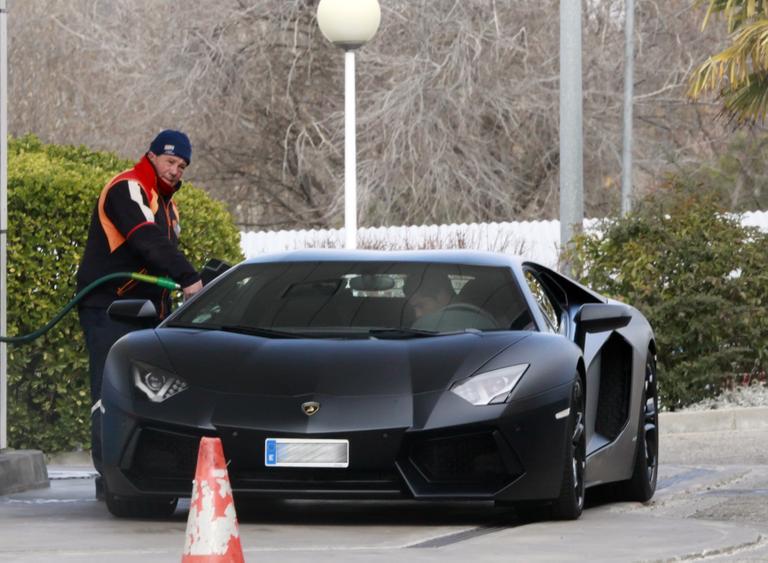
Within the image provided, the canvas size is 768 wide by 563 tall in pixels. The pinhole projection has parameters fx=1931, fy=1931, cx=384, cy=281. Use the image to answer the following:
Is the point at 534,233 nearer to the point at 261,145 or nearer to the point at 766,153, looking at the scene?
the point at 261,145

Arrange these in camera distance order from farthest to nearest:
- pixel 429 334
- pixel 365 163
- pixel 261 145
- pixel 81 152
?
1. pixel 261 145
2. pixel 365 163
3. pixel 81 152
4. pixel 429 334

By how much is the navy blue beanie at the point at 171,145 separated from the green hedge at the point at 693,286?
7510mm

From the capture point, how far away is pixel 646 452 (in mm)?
10031

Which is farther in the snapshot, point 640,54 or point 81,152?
point 640,54

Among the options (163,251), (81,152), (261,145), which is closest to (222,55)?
(261,145)

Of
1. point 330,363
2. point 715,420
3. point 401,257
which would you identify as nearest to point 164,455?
point 330,363

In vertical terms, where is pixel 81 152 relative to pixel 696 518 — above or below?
above

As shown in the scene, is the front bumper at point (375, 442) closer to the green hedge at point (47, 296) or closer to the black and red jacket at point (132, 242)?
the black and red jacket at point (132, 242)

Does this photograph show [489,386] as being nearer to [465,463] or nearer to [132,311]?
[465,463]

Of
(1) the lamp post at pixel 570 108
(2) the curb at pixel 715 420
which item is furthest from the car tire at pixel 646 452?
(1) the lamp post at pixel 570 108

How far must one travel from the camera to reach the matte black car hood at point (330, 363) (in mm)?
8148

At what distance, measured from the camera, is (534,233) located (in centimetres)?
2986

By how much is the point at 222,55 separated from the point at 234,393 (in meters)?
26.3

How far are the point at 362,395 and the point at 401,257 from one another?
1481 mm
